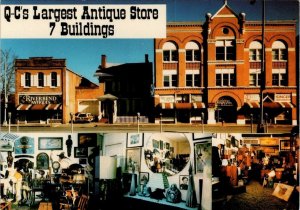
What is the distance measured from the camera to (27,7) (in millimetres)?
4672

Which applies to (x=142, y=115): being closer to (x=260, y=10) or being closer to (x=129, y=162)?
(x=129, y=162)

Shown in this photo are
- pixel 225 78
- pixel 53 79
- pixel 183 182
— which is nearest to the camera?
pixel 183 182

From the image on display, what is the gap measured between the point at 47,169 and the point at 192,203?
2037 mm

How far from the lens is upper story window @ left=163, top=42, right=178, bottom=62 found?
19.4 ft

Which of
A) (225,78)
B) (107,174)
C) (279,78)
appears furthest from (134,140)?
(279,78)

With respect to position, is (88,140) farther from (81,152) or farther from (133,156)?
(133,156)

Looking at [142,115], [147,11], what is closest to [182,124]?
[142,115]

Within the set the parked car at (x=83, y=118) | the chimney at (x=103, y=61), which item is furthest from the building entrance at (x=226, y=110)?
the parked car at (x=83, y=118)

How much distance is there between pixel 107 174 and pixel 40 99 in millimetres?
2085

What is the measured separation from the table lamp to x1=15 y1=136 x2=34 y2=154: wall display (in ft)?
3.35

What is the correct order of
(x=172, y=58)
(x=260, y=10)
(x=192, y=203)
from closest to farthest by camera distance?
1. (x=192, y=203)
2. (x=260, y=10)
3. (x=172, y=58)

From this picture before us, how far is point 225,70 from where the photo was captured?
6137mm

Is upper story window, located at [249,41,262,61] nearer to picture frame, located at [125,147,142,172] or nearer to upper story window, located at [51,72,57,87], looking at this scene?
picture frame, located at [125,147,142,172]

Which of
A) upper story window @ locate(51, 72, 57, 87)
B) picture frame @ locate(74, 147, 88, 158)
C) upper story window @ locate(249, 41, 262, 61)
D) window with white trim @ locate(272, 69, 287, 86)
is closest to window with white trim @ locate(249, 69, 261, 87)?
upper story window @ locate(249, 41, 262, 61)
